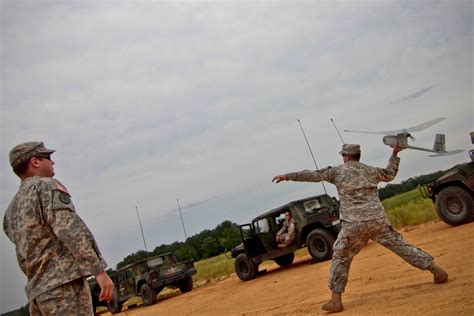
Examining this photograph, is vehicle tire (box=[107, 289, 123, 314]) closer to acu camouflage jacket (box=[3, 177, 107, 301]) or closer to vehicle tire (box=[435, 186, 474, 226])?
vehicle tire (box=[435, 186, 474, 226])

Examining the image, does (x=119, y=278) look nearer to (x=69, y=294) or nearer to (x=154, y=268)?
(x=154, y=268)

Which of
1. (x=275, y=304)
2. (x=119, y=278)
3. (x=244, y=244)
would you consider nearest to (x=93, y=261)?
(x=275, y=304)

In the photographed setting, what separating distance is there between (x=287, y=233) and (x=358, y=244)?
664 centimetres

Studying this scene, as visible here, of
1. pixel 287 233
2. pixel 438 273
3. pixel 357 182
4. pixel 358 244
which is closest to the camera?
pixel 438 273

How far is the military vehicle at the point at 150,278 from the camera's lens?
1501 centimetres

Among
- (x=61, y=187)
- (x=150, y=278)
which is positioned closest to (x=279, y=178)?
(x=61, y=187)

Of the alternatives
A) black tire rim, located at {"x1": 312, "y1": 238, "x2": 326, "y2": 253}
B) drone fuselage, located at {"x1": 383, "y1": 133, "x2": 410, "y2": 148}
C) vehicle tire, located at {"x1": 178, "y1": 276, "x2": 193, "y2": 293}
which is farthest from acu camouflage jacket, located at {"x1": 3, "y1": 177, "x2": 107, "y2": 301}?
vehicle tire, located at {"x1": 178, "y1": 276, "x2": 193, "y2": 293}

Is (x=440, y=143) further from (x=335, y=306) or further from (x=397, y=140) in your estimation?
(x=335, y=306)

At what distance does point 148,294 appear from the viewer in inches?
589

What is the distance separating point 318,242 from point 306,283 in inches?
104

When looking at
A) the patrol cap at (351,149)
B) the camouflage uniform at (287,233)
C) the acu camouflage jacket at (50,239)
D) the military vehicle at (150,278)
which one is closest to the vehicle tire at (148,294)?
the military vehicle at (150,278)

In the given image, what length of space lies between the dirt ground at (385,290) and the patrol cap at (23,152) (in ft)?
12.3

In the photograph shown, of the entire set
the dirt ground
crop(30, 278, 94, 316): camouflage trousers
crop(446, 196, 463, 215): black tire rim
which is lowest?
the dirt ground

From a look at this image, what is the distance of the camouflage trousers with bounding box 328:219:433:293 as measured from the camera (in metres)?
5.22
